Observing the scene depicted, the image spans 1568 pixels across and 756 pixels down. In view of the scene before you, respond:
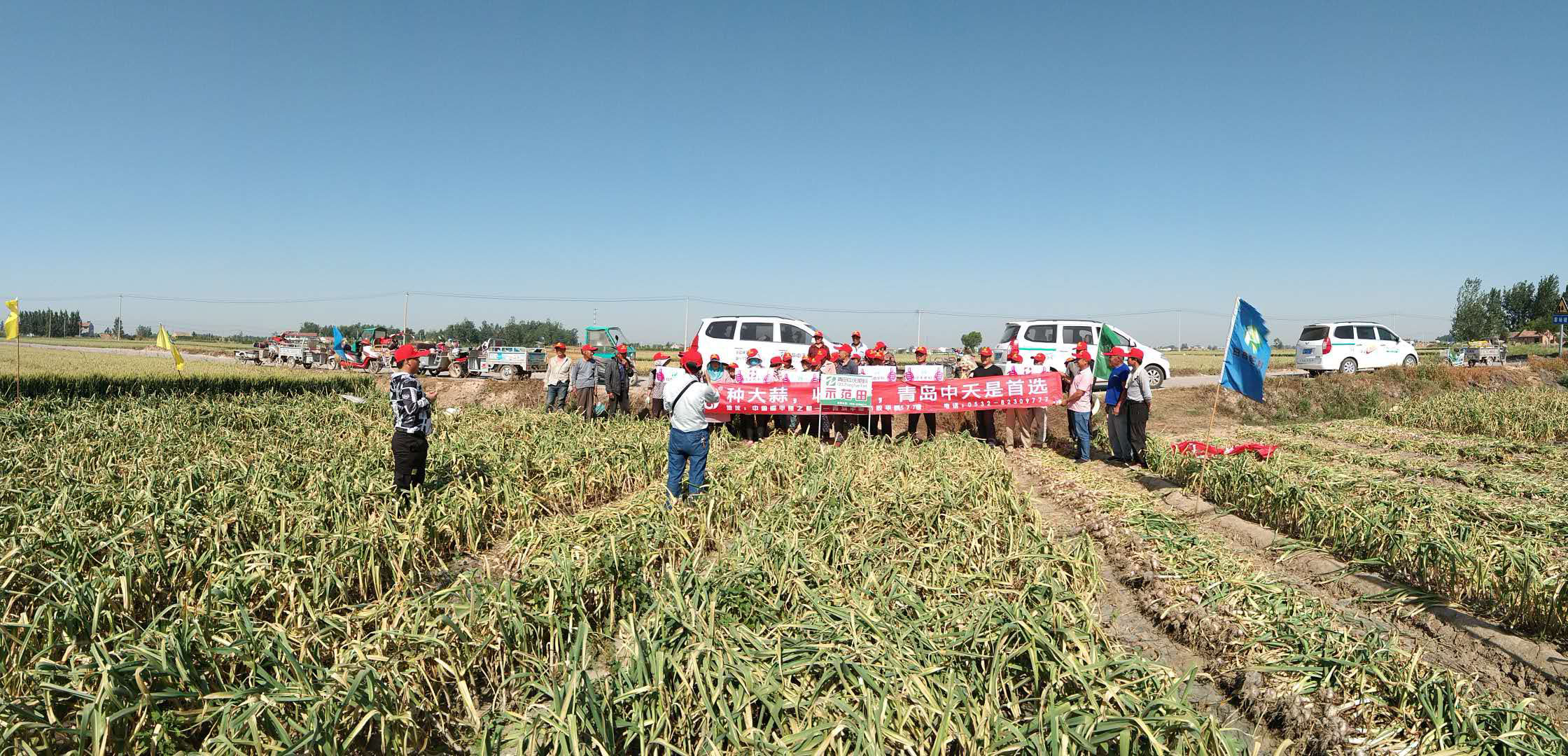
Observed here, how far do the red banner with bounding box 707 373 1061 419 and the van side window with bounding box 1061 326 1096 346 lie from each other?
602 cm

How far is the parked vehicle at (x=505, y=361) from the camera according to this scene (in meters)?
21.4

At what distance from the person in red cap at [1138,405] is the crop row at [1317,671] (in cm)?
420

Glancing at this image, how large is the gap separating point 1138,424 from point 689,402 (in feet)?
19.2

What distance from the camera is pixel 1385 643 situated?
140 inches

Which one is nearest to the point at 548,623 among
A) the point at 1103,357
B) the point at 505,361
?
the point at 1103,357

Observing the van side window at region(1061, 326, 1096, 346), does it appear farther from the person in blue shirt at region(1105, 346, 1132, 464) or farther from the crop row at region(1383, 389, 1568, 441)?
the person in blue shirt at region(1105, 346, 1132, 464)

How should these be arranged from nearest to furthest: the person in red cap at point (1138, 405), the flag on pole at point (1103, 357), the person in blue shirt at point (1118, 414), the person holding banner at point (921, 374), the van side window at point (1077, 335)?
the person in red cap at point (1138, 405) < the person in blue shirt at point (1118, 414) < the person holding banner at point (921, 374) < the flag on pole at point (1103, 357) < the van side window at point (1077, 335)

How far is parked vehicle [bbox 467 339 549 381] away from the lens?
21438 millimetres

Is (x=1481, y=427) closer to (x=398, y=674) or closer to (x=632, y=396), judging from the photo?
(x=632, y=396)

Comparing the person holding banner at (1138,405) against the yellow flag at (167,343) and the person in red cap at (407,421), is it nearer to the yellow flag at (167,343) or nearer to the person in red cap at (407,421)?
the person in red cap at (407,421)

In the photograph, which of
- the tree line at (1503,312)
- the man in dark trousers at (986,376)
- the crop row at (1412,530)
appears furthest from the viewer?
the tree line at (1503,312)

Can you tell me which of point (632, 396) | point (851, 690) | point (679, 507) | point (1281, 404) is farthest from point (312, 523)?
point (1281, 404)

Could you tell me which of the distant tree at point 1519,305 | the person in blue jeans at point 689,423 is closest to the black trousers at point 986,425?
the person in blue jeans at point 689,423

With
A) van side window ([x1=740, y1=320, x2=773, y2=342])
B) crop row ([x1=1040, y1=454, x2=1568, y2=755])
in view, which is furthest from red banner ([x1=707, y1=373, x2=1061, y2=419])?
crop row ([x1=1040, y1=454, x2=1568, y2=755])
